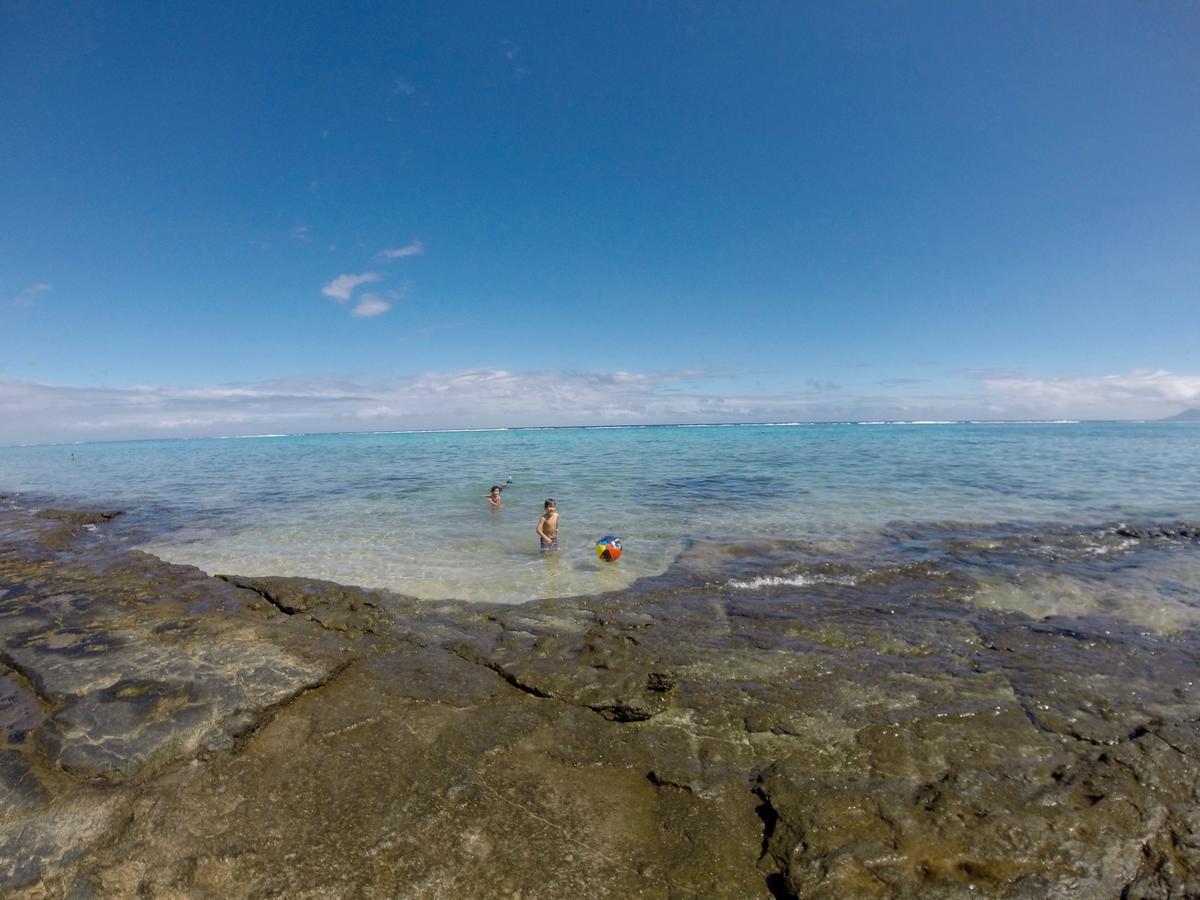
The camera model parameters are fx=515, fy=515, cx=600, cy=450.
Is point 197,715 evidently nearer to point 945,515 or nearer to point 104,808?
point 104,808

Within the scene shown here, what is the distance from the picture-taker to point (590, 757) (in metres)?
4.45

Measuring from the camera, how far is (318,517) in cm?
1755

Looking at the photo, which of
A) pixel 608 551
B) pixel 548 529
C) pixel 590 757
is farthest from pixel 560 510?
pixel 590 757

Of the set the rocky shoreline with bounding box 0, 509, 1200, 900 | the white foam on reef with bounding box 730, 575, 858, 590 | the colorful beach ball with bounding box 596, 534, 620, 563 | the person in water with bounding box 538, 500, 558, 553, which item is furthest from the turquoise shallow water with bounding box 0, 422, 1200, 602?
the rocky shoreline with bounding box 0, 509, 1200, 900

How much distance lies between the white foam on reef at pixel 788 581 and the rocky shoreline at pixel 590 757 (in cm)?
189

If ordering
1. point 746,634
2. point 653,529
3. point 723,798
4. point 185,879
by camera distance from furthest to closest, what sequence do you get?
point 653,529 → point 746,634 → point 723,798 → point 185,879

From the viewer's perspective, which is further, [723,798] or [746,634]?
[746,634]

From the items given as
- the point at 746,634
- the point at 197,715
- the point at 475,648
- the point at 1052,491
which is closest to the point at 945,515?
the point at 1052,491

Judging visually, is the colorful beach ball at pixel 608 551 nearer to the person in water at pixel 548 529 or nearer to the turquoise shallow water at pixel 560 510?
the turquoise shallow water at pixel 560 510

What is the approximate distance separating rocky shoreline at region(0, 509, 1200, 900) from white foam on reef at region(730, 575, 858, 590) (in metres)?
1.89

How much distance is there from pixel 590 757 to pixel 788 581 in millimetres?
6665

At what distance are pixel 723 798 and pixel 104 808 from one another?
14.8ft

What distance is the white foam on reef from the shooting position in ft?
31.8

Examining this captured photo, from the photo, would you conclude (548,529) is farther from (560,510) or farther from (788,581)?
(788,581)
